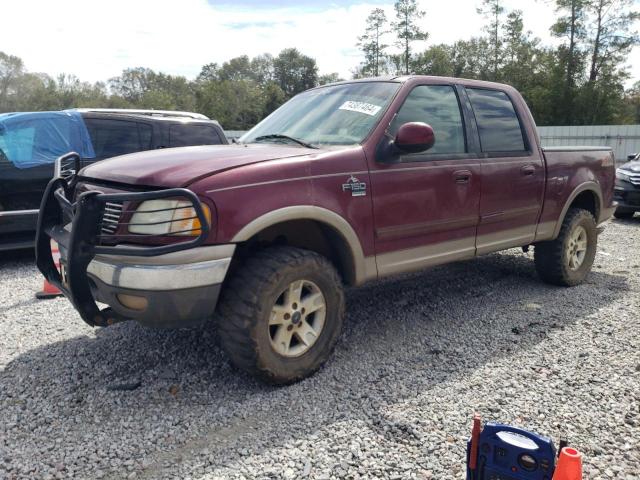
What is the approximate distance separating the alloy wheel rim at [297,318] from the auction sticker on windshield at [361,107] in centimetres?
132

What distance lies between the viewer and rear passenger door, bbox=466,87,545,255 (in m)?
4.24

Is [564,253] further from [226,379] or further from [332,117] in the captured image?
[226,379]

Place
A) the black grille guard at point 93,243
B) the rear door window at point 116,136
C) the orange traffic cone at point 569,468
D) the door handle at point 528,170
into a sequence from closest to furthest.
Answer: the orange traffic cone at point 569,468 → the black grille guard at point 93,243 → the door handle at point 528,170 → the rear door window at point 116,136

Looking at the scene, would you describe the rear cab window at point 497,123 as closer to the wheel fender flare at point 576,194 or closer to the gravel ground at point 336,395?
the wheel fender flare at point 576,194

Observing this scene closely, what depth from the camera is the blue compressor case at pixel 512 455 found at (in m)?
1.84

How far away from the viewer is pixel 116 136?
6645 mm

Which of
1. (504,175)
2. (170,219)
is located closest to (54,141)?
(170,219)

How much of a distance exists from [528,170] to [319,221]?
2.30 metres

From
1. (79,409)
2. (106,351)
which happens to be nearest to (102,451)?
(79,409)

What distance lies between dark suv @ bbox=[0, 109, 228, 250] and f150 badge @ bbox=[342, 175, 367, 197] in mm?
4176

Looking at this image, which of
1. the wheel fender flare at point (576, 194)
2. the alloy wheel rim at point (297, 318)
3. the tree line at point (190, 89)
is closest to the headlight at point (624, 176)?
the wheel fender flare at point (576, 194)

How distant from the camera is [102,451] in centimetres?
252

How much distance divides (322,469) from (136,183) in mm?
1721

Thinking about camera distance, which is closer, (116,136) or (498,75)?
(116,136)
